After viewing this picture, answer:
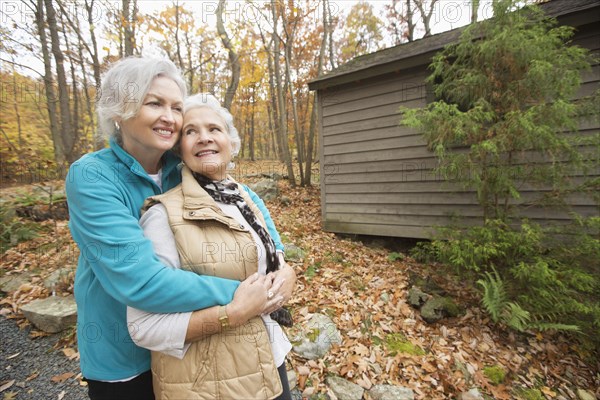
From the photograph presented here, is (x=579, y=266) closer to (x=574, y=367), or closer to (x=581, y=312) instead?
(x=581, y=312)

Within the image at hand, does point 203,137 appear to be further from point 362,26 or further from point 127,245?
point 362,26

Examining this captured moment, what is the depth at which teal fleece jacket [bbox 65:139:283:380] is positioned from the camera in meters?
1.06

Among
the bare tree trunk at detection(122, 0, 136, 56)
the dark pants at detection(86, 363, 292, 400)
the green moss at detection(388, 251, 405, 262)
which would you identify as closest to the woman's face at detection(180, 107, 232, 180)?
the dark pants at detection(86, 363, 292, 400)

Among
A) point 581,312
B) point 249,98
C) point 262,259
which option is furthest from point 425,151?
point 249,98

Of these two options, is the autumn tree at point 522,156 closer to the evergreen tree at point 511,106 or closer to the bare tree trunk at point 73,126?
the evergreen tree at point 511,106

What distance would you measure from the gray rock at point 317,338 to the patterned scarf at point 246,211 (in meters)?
2.09

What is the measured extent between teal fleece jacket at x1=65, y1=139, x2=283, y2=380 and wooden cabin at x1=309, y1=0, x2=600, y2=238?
193 inches

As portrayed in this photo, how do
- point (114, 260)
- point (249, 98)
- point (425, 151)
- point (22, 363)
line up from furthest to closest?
point (249, 98), point (425, 151), point (22, 363), point (114, 260)

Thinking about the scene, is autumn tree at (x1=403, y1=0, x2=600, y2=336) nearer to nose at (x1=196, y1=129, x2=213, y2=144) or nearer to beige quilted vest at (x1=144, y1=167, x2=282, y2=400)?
nose at (x1=196, y1=129, x2=213, y2=144)

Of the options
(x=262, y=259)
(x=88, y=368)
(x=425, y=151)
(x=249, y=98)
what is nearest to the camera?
(x=88, y=368)

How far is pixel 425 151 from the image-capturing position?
231 inches

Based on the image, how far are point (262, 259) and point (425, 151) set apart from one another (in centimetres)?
547

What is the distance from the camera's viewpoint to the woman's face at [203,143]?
1.52 meters

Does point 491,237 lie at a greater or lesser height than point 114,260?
lesser
